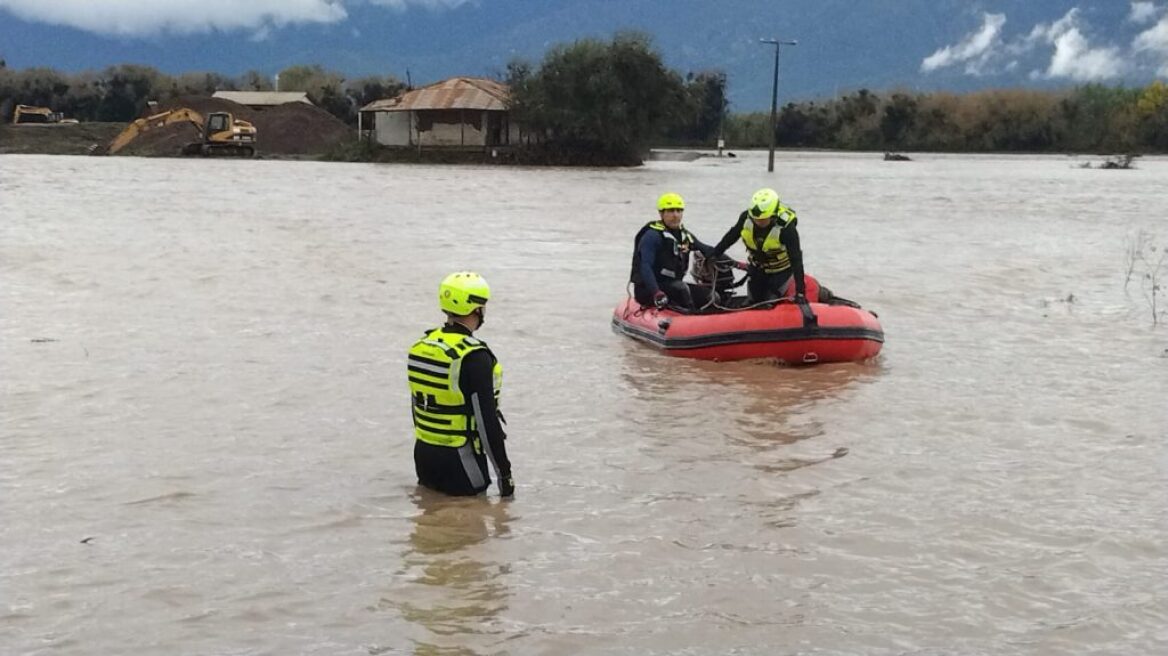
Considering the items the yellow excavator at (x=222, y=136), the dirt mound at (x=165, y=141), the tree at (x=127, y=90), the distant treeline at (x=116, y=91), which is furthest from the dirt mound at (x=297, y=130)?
the tree at (x=127, y=90)

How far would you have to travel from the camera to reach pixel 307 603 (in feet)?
17.2

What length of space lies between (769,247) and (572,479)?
4347mm

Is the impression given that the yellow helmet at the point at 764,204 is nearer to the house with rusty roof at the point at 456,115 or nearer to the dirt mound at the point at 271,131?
the house with rusty roof at the point at 456,115

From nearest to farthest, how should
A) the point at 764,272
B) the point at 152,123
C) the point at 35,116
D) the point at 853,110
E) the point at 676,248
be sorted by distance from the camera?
the point at 764,272, the point at 676,248, the point at 152,123, the point at 35,116, the point at 853,110

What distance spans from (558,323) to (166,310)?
3.87 m

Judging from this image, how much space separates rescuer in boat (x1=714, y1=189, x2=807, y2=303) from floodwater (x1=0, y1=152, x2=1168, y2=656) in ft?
3.11

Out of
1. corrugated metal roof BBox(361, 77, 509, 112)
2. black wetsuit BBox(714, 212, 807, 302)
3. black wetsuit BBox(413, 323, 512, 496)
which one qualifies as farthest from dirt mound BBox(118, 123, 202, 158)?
black wetsuit BBox(413, 323, 512, 496)

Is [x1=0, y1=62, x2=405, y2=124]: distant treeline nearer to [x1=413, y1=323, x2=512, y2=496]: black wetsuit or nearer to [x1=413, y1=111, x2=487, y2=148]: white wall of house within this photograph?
[x1=413, y1=111, x2=487, y2=148]: white wall of house

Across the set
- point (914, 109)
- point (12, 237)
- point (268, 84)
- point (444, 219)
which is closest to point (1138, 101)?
point (914, 109)

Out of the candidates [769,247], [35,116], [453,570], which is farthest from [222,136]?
[453,570]

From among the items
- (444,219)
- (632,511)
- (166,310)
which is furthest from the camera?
(444,219)

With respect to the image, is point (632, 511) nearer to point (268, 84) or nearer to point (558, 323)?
point (558, 323)

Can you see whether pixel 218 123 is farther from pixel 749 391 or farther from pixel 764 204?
pixel 749 391

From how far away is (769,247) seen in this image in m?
10.9
